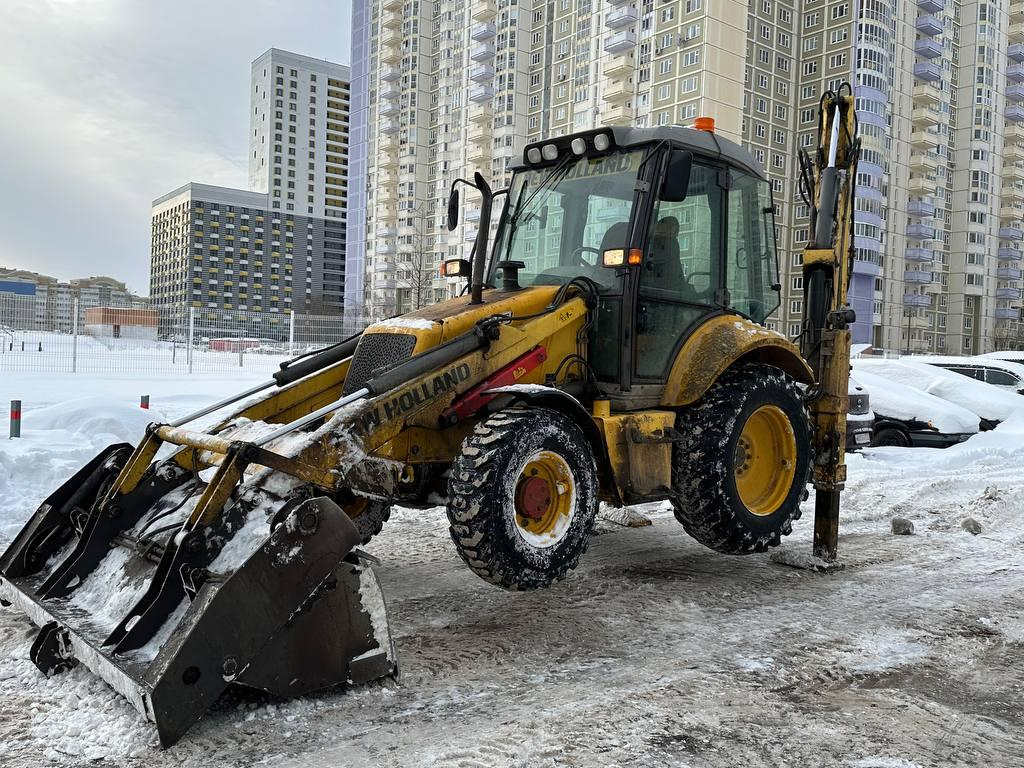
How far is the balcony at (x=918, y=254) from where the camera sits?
6306cm

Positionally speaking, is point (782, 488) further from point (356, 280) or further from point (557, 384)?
point (356, 280)

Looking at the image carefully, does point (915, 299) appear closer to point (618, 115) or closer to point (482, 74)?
point (618, 115)

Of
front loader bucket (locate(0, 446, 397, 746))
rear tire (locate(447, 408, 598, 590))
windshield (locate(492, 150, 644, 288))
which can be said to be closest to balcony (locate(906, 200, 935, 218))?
windshield (locate(492, 150, 644, 288))

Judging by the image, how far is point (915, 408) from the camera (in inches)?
508

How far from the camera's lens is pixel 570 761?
3064 millimetres

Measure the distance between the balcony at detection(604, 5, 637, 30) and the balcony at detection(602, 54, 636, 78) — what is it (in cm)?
192

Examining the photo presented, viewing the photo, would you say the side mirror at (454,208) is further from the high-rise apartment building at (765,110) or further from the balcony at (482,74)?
the balcony at (482,74)

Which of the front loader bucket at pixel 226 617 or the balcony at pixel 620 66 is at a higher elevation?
the balcony at pixel 620 66

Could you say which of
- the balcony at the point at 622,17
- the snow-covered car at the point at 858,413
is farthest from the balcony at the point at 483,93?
the snow-covered car at the point at 858,413

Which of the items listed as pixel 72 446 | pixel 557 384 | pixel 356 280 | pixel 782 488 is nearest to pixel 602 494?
pixel 557 384

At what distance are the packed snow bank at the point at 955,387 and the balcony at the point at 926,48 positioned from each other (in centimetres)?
5525

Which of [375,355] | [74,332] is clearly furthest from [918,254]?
[375,355]

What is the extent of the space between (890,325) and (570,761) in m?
66.5

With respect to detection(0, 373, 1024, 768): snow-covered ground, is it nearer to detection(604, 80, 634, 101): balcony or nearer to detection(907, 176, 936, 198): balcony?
detection(604, 80, 634, 101): balcony
